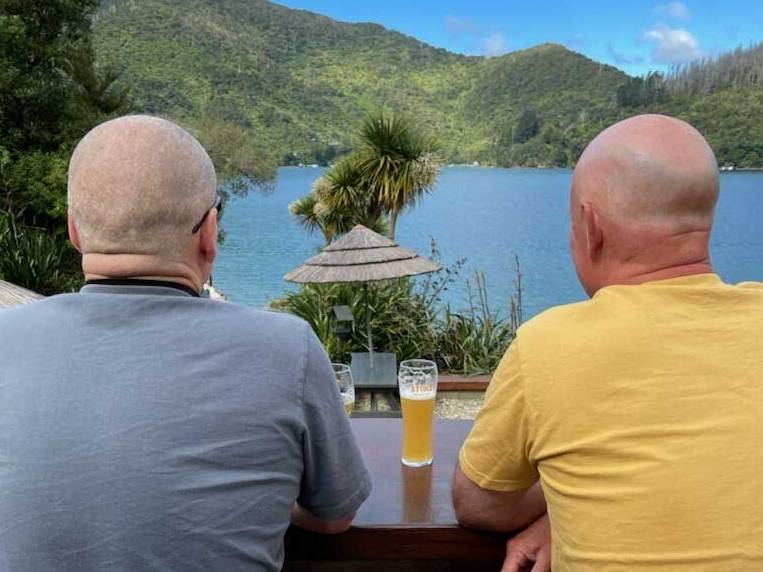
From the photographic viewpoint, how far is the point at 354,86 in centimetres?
4859

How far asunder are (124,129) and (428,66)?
5363 centimetres

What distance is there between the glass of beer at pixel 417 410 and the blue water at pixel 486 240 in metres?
7.07

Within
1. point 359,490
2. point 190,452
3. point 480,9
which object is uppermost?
point 480,9

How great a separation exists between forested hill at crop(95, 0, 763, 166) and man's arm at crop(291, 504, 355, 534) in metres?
30.7

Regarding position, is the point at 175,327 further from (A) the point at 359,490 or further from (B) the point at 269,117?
(B) the point at 269,117

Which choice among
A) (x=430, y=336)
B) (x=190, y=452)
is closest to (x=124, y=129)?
(x=190, y=452)

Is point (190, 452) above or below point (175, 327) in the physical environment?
below

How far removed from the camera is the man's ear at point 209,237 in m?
1.14

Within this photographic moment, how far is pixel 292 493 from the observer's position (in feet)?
3.59

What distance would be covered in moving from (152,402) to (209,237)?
0.30 m

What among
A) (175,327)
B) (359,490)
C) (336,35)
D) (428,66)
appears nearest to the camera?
(175,327)

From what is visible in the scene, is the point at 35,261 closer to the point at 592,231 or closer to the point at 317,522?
the point at 317,522

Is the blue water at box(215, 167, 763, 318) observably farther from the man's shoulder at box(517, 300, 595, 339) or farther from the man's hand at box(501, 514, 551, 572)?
the man's shoulder at box(517, 300, 595, 339)

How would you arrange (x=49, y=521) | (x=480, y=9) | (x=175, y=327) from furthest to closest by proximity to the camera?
(x=480, y=9)
(x=175, y=327)
(x=49, y=521)
